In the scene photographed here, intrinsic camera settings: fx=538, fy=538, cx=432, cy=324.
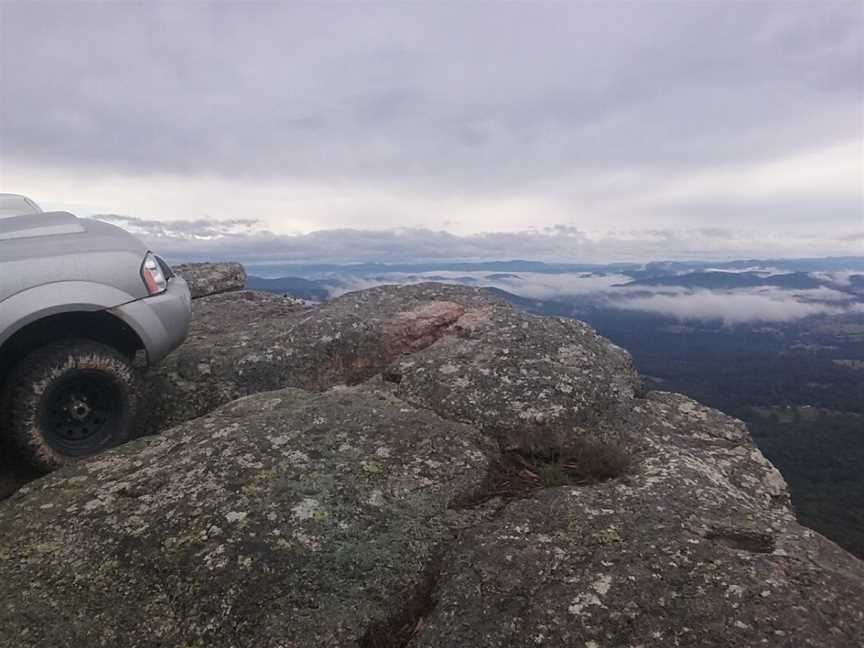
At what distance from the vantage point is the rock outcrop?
11.9 feet

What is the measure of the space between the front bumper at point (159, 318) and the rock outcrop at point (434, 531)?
110cm

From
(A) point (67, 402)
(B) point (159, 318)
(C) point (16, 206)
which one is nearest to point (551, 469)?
(B) point (159, 318)

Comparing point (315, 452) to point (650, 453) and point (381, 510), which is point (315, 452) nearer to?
point (381, 510)

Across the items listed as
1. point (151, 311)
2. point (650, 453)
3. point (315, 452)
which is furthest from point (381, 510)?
point (151, 311)

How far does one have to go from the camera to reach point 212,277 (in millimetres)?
13047

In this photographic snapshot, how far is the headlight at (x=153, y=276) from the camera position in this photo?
22.0 feet

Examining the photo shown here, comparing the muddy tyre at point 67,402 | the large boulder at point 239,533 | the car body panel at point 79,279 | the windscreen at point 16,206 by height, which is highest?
the windscreen at point 16,206

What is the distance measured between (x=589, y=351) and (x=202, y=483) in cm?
540

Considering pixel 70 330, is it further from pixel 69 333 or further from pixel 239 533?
pixel 239 533

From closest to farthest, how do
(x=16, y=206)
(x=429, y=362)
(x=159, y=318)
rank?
(x=159, y=318)
(x=16, y=206)
(x=429, y=362)

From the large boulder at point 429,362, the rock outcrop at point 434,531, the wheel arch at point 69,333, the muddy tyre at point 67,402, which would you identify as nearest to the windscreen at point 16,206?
the wheel arch at point 69,333

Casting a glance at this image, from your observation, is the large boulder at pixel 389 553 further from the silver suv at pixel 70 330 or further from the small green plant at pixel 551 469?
the silver suv at pixel 70 330

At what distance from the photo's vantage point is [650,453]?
5.93m

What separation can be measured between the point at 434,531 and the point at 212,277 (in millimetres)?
10410
